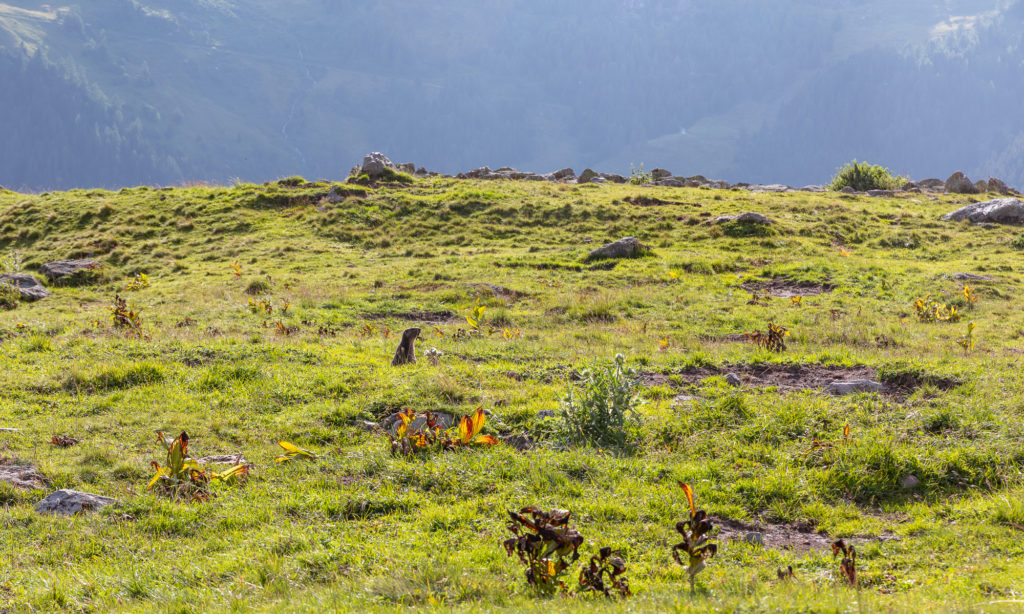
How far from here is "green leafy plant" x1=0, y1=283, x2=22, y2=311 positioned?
2028 cm

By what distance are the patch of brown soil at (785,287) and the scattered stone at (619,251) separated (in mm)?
4589

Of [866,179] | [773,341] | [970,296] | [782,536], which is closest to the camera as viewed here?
[782,536]

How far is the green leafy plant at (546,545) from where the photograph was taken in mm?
4402

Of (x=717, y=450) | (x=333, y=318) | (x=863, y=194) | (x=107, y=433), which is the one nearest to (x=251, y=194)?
(x=333, y=318)

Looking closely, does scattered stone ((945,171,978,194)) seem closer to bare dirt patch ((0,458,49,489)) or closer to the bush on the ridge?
the bush on the ridge

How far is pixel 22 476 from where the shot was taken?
729 cm

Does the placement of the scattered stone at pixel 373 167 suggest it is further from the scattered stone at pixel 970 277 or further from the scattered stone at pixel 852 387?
the scattered stone at pixel 852 387

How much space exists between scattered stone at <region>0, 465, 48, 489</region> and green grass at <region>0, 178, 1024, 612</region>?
0.14 meters

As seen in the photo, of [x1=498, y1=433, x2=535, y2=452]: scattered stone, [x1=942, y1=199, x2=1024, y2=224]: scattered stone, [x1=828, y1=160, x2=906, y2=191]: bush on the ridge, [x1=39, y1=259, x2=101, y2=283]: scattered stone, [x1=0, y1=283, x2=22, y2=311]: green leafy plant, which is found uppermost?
[x1=828, y1=160, x2=906, y2=191]: bush on the ridge

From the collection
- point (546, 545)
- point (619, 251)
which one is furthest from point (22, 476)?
point (619, 251)

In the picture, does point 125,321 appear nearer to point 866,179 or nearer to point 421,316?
point 421,316

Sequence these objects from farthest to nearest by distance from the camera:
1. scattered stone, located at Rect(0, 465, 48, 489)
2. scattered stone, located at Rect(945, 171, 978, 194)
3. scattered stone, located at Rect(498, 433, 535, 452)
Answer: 1. scattered stone, located at Rect(945, 171, 978, 194)
2. scattered stone, located at Rect(498, 433, 535, 452)
3. scattered stone, located at Rect(0, 465, 48, 489)

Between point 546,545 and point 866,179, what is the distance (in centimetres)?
4467

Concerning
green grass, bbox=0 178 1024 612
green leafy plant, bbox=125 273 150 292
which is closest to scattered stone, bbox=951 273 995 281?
green grass, bbox=0 178 1024 612
